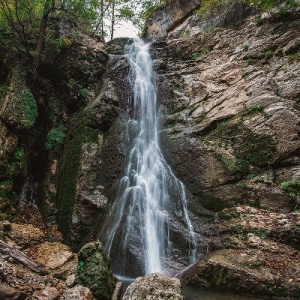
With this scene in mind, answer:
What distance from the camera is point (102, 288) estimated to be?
5.57 m

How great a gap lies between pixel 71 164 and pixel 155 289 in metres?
6.90

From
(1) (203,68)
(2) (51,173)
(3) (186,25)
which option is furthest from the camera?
(3) (186,25)

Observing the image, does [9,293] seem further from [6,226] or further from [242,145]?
[242,145]

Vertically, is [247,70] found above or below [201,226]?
above

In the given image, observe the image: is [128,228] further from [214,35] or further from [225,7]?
[225,7]

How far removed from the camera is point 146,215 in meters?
8.84

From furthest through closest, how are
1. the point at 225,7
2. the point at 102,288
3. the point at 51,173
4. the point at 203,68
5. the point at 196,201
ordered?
the point at 225,7, the point at 203,68, the point at 51,173, the point at 196,201, the point at 102,288

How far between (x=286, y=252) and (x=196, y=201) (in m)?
2.90

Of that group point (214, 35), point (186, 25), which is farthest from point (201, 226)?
point (186, 25)

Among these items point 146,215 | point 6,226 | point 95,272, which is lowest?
point 95,272

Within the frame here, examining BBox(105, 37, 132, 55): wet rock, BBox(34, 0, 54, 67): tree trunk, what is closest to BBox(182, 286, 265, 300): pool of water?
BBox(34, 0, 54, 67): tree trunk

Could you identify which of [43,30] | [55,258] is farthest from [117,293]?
→ [43,30]

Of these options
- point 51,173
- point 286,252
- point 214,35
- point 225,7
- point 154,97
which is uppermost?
point 225,7

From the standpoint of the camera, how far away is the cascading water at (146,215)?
7.97 metres
